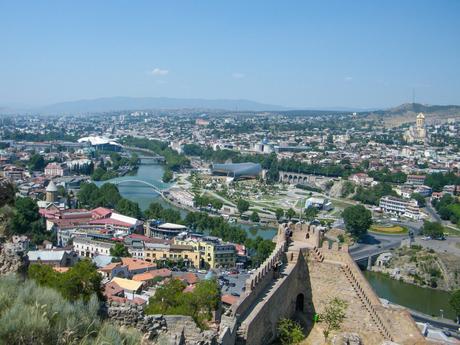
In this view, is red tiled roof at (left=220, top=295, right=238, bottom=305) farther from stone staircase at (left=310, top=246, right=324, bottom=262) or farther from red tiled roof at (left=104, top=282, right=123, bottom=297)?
stone staircase at (left=310, top=246, right=324, bottom=262)

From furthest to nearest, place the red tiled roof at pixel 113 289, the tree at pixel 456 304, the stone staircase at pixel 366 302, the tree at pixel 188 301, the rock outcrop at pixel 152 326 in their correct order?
the tree at pixel 456 304, the red tiled roof at pixel 113 289, the tree at pixel 188 301, the stone staircase at pixel 366 302, the rock outcrop at pixel 152 326

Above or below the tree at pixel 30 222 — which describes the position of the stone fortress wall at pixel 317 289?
above

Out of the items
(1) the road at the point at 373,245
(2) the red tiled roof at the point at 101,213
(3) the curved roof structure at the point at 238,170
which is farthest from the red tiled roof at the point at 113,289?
(3) the curved roof structure at the point at 238,170

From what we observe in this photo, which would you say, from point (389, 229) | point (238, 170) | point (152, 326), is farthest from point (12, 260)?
point (238, 170)

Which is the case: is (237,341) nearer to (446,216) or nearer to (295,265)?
(295,265)

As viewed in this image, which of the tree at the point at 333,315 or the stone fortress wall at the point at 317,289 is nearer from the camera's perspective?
the stone fortress wall at the point at 317,289

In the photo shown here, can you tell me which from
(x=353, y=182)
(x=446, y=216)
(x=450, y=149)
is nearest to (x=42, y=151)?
(x=353, y=182)

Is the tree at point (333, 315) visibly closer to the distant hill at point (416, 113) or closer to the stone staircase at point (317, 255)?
the stone staircase at point (317, 255)
